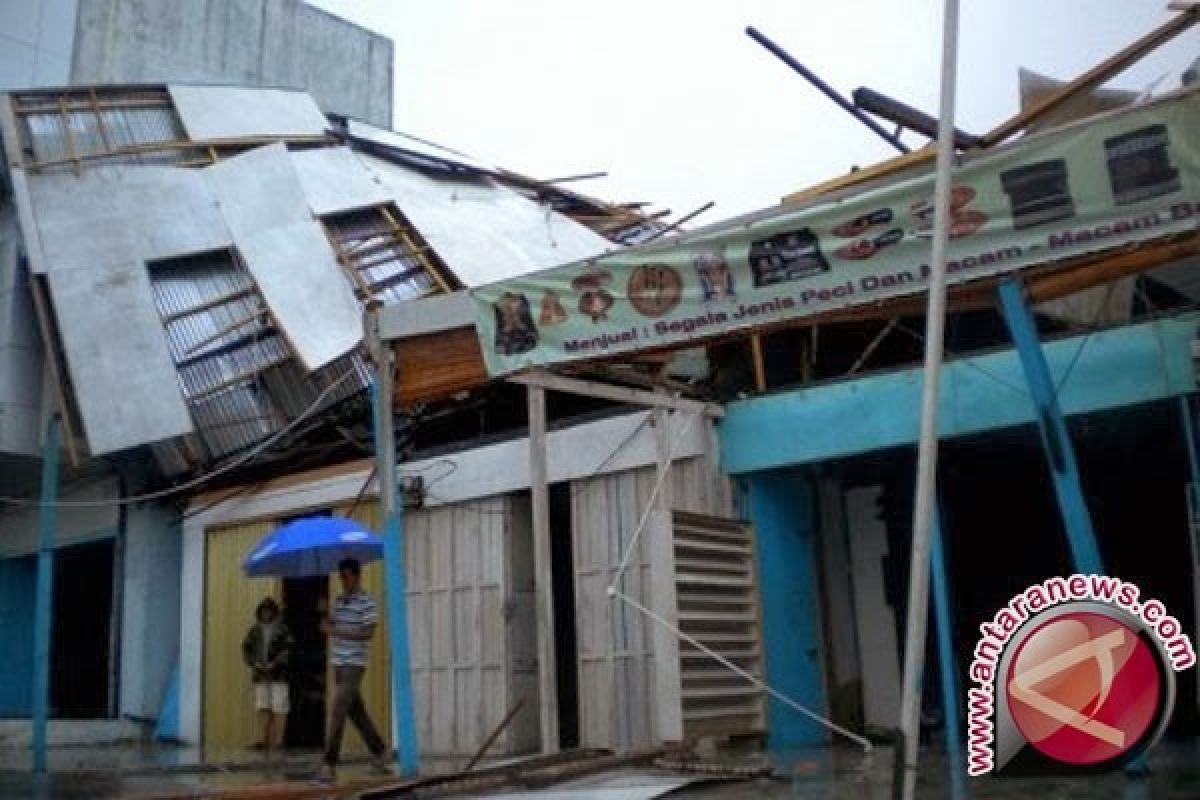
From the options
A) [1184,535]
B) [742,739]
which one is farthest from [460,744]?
[1184,535]

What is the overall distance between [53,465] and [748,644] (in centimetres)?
717

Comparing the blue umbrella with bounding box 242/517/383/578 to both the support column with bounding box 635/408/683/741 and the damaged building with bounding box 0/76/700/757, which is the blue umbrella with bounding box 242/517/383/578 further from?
the support column with bounding box 635/408/683/741

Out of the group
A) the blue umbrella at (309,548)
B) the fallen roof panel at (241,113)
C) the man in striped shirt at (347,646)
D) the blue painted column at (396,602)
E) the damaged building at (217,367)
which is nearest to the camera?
the blue painted column at (396,602)

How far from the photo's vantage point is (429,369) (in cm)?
955

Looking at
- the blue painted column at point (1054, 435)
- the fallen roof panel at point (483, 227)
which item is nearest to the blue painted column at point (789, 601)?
the blue painted column at point (1054, 435)

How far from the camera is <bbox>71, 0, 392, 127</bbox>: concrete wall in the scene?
20.9m

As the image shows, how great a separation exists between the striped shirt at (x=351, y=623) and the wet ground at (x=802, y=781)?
36.0 inches

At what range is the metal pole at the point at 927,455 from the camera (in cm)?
457

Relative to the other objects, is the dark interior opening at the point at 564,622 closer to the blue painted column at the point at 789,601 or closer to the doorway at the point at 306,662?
the blue painted column at the point at 789,601

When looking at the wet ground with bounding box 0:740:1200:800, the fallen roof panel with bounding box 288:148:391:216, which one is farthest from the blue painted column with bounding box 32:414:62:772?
the fallen roof panel with bounding box 288:148:391:216

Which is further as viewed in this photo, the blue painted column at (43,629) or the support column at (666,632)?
the blue painted column at (43,629)

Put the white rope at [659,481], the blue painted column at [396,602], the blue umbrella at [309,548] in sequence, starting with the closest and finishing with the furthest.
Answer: the blue painted column at [396,602] < the blue umbrella at [309,548] < the white rope at [659,481]

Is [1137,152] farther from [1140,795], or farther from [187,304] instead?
[187,304]

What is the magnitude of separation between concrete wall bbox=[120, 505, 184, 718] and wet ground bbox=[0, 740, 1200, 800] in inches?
128
